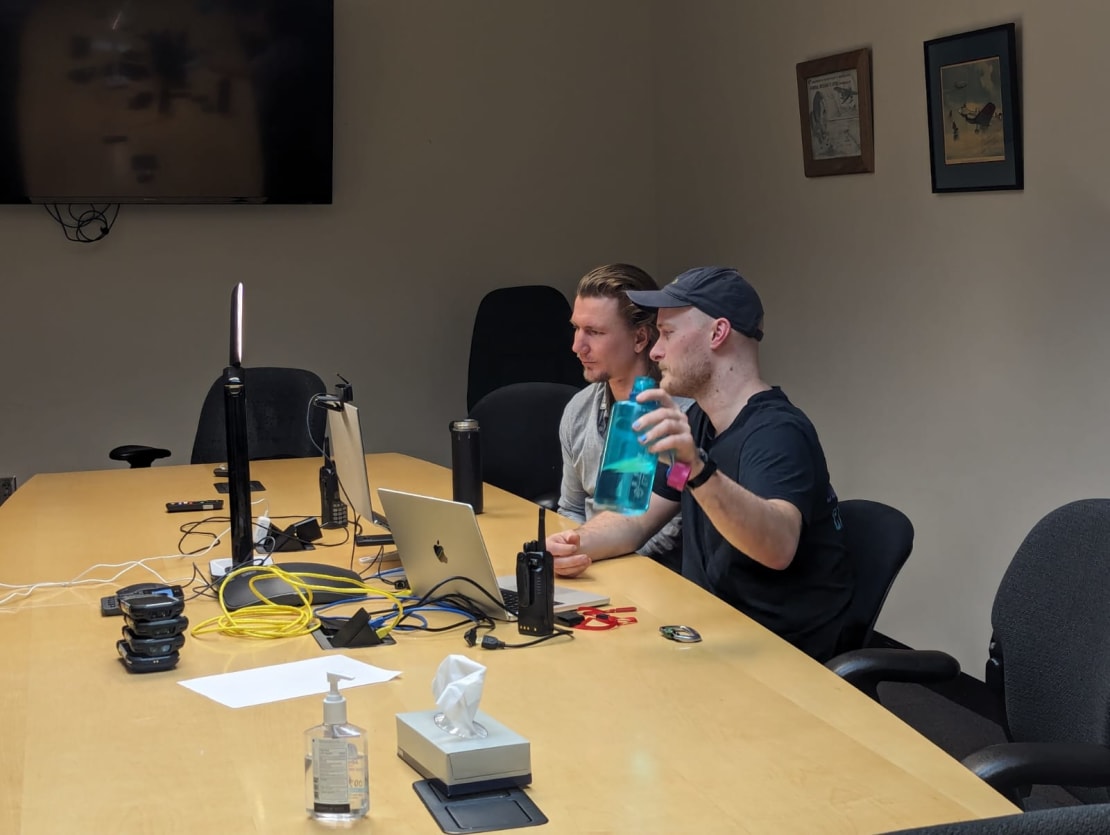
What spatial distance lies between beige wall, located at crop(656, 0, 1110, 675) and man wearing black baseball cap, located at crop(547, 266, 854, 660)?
4.29 feet

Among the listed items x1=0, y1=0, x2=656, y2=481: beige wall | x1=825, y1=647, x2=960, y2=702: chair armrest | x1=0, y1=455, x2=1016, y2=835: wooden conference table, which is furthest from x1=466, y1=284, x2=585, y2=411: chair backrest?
x1=825, y1=647, x2=960, y2=702: chair armrest

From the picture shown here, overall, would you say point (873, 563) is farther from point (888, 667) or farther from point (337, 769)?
point (337, 769)

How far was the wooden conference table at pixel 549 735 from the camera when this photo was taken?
4.48 ft

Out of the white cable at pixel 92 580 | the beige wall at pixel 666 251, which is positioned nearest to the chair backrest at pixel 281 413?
the beige wall at pixel 666 251

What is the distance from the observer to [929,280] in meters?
3.86

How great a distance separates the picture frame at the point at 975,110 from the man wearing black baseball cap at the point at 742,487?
1.46 m

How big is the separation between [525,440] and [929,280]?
1345 mm

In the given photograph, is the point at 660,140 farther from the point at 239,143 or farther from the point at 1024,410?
the point at 1024,410

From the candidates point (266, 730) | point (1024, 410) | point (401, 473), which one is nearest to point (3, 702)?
point (266, 730)

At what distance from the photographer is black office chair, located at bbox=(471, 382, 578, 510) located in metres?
3.83

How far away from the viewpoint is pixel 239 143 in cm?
505

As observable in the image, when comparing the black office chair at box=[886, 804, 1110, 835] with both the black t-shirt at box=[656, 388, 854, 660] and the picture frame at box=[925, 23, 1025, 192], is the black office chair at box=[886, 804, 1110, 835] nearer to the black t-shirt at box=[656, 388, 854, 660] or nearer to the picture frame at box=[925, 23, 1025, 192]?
the black t-shirt at box=[656, 388, 854, 660]

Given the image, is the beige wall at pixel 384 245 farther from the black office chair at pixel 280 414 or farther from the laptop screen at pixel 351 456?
the laptop screen at pixel 351 456

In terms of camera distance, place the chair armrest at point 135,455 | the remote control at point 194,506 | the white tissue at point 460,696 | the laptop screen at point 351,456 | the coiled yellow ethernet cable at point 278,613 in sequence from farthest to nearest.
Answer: the chair armrest at point 135,455, the remote control at point 194,506, the laptop screen at point 351,456, the coiled yellow ethernet cable at point 278,613, the white tissue at point 460,696
